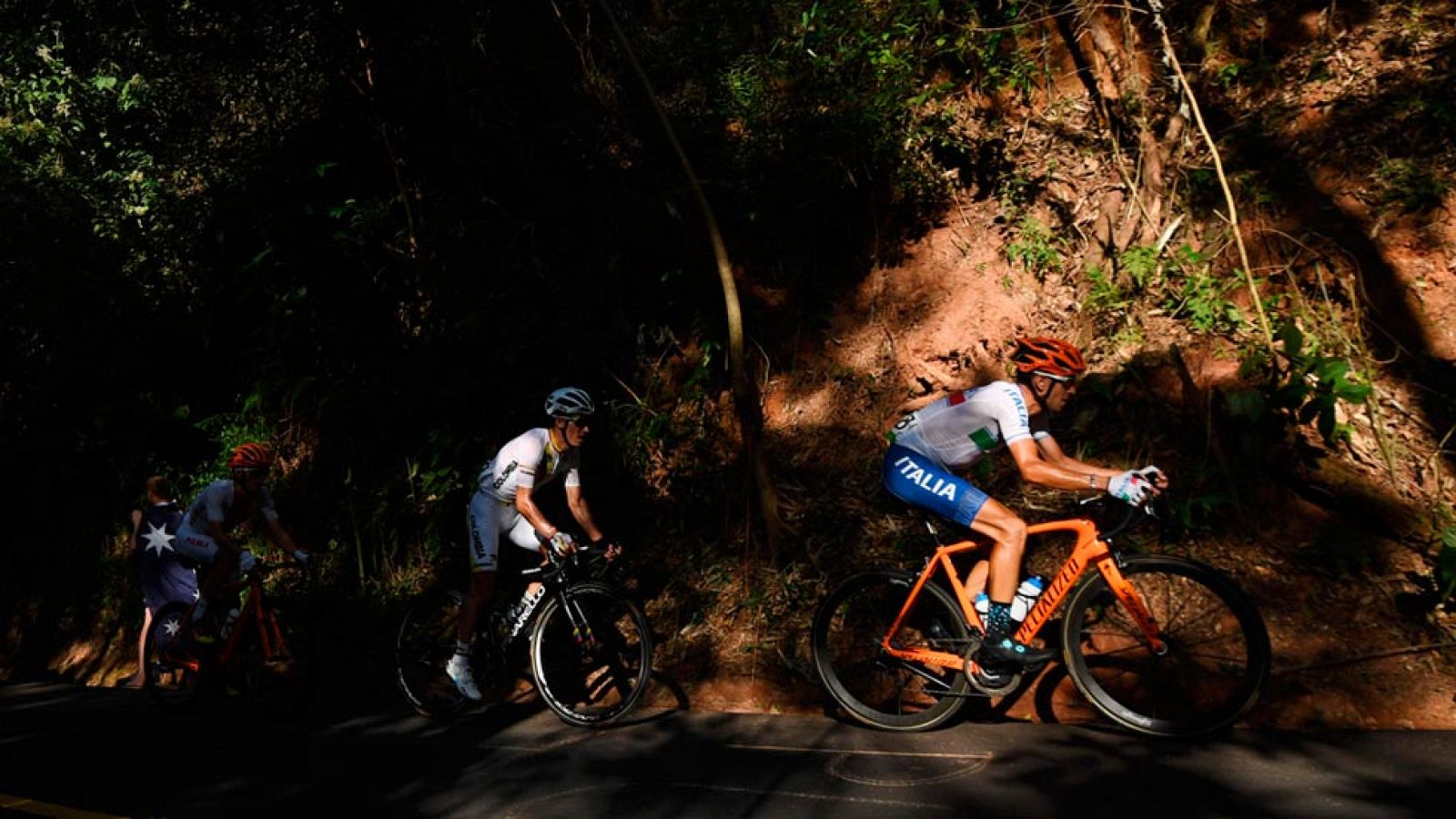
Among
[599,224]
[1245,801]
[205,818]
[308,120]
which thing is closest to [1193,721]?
[1245,801]

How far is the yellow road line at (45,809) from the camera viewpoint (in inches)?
233

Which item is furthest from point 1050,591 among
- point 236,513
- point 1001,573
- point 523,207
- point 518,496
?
point 523,207

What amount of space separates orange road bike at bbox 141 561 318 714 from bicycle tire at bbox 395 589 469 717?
0.79 meters

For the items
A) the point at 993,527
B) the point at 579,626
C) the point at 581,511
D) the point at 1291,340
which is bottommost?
the point at 579,626

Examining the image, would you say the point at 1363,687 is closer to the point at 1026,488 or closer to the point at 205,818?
the point at 1026,488

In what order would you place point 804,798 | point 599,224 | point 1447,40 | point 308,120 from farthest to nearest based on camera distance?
point 308,120
point 599,224
point 1447,40
point 804,798

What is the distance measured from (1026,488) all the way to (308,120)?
29.9 ft

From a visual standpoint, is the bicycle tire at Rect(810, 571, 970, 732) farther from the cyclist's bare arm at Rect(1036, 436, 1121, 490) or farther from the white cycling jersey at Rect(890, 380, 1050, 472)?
the cyclist's bare arm at Rect(1036, 436, 1121, 490)

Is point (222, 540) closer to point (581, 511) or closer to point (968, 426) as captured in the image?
point (581, 511)

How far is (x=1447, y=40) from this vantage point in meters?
9.04

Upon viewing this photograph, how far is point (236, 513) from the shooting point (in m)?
8.74

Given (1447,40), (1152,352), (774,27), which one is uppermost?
(774,27)

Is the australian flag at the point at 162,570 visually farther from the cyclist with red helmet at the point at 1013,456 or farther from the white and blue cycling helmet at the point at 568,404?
the cyclist with red helmet at the point at 1013,456

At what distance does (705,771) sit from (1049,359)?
293cm
